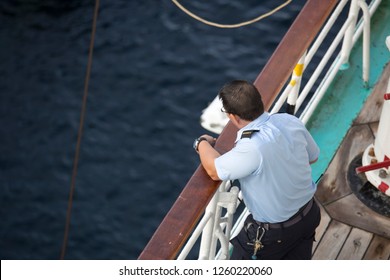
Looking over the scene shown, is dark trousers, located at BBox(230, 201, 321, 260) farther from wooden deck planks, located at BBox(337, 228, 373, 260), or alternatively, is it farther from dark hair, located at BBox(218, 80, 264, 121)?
wooden deck planks, located at BBox(337, 228, 373, 260)

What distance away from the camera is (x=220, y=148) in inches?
136

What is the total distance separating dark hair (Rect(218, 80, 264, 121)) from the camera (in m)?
3.28

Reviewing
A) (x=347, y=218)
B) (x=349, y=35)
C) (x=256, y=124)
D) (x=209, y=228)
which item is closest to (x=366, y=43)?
(x=349, y=35)

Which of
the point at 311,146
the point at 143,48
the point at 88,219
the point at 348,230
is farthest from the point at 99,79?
the point at 311,146

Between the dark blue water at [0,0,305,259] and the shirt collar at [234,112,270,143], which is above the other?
the shirt collar at [234,112,270,143]

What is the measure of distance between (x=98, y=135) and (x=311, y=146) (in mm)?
7144

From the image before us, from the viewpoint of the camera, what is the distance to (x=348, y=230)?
4.54 metres

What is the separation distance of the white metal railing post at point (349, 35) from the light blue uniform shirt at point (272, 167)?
4.94 feet

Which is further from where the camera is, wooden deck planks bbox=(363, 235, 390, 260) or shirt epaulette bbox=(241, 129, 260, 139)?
wooden deck planks bbox=(363, 235, 390, 260)

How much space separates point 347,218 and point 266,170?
1.43 m

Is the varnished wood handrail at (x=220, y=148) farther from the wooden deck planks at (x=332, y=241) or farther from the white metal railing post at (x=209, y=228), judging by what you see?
the wooden deck planks at (x=332, y=241)

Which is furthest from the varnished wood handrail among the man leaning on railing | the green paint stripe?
the green paint stripe

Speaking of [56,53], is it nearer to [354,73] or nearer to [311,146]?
[354,73]

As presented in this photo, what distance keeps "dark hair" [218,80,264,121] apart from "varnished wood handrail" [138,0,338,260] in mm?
199
